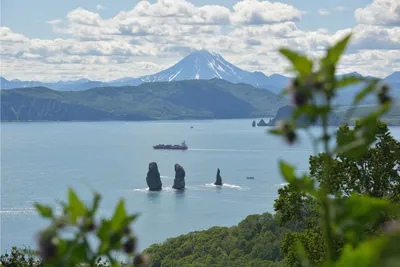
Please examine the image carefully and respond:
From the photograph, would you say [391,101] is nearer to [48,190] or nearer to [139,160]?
[48,190]

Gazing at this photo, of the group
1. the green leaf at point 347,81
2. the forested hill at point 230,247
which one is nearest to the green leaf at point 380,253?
the green leaf at point 347,81

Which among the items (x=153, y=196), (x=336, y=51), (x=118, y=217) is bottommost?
(x=153, y=196)

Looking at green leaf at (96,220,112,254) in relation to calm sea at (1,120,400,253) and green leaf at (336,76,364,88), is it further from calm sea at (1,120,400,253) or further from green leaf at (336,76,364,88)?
calm sea at (1,120,400,253)

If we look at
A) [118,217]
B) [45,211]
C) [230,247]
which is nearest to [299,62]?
[118,217]

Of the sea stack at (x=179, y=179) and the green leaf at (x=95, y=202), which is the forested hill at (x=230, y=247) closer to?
the green leaf at (x=95, y=202)

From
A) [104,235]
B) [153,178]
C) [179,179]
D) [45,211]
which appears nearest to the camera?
[45,211]

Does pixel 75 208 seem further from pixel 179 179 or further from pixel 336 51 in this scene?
pixel 179 179
